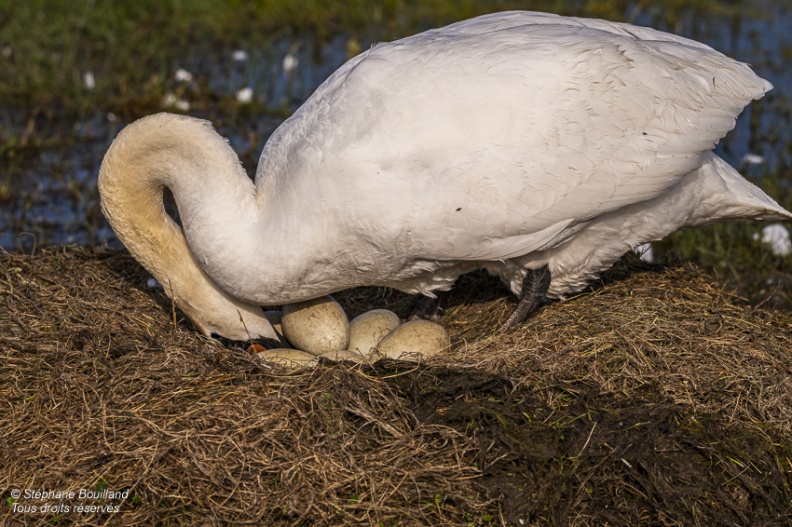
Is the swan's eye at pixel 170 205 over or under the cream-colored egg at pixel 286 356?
under

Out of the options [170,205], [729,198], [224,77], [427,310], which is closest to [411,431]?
[427,310]

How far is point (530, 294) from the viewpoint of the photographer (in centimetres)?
619

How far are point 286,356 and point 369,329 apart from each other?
0.61 m

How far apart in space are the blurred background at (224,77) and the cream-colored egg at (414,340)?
2073 mm

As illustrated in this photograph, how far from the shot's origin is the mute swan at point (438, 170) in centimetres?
533

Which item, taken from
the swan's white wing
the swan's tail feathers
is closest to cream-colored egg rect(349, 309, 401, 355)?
the swan's white wing

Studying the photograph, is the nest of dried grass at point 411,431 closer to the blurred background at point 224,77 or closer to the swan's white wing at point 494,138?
the swan's white wing at point 494,138

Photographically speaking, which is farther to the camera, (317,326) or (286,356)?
(317,326)

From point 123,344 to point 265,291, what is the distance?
752 mm

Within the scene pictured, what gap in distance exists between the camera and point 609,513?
4.80 meters

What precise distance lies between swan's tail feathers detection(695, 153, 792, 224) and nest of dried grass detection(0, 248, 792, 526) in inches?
30.7

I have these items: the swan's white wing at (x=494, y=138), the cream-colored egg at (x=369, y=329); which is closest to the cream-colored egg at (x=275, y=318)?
the cream-colored egg at (x=369, y=329)

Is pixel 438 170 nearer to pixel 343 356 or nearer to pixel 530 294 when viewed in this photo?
pixel 343 356

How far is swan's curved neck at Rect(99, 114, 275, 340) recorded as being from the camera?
567 centimetres
